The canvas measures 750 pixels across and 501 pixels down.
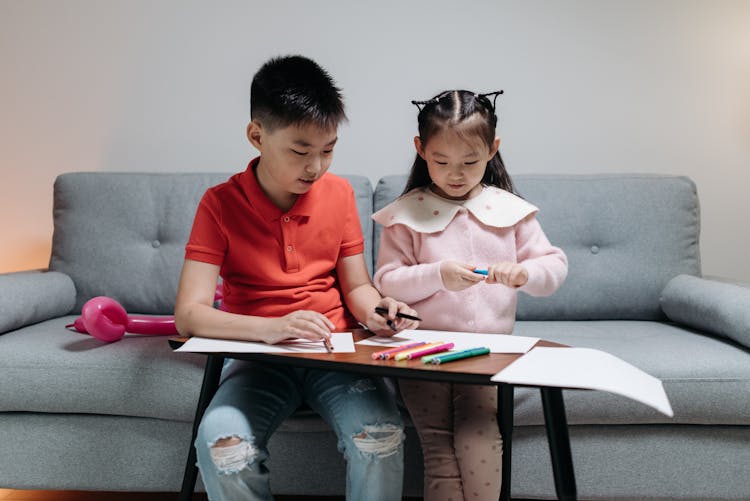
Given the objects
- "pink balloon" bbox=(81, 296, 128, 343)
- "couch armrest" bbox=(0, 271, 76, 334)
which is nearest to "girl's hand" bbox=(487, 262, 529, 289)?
"pink balloon" bbox=(81, 296, 128, 343)

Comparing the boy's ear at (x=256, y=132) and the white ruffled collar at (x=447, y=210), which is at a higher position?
the boy's ear at (x=256, y=132)

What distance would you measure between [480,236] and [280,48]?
1259 mm

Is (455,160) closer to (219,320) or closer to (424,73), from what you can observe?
(219,320)

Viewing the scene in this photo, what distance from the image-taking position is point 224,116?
7.62 ft

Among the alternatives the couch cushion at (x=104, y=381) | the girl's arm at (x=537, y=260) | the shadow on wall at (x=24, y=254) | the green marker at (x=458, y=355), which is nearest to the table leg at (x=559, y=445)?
the green marker at (x=458, y=355)

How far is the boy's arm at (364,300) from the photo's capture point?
46.9 inches

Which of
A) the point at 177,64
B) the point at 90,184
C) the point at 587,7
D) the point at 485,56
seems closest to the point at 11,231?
the point at 90,184

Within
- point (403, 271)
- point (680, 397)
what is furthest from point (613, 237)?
point (403, 271)

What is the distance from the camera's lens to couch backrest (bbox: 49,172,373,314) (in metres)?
1.95

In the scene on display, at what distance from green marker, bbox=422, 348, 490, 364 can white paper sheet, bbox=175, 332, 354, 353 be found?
154mm

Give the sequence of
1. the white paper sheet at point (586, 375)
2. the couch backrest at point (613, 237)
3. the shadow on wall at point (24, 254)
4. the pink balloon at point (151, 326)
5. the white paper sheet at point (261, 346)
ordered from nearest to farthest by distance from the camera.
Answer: the white paper sheet at point (586, 375) → the white paper sheet at point (261, 346) → the pink balloon at point (151, 326) → the couch backrest at point (613, 237) → the shadow on wall at point (24, 254)

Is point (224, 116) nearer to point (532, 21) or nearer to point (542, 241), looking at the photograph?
point (532, 21)

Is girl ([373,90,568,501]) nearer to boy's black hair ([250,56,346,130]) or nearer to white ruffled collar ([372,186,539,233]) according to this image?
white ruffled collar ([372,186,539,233])

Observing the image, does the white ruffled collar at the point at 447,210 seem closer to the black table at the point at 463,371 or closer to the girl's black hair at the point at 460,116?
the girl's black hair at the point at 460,116
